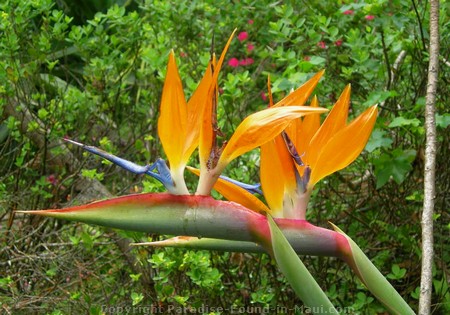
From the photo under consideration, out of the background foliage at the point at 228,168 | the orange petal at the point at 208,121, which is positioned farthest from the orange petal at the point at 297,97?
the background foliage at the point at 228,168

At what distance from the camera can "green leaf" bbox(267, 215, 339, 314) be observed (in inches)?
40.6

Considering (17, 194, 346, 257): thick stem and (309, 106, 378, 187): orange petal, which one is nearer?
(17, 194, 346, 257): thick stem

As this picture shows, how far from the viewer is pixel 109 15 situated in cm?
302

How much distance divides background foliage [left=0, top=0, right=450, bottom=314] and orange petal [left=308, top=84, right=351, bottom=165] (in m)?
1.15

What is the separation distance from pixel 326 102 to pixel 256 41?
95 centimetres

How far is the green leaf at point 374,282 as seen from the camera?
1071 millimetres

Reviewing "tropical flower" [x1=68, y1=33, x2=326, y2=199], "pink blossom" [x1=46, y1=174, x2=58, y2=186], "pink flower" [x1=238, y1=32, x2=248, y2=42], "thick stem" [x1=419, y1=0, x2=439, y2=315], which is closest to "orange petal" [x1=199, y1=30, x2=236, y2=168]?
"tropical flower" [x1=68, y1=33, x2=326, y2=199]

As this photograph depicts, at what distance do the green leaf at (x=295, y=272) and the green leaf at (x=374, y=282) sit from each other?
0.06 meters

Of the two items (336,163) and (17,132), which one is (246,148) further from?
(17,132)

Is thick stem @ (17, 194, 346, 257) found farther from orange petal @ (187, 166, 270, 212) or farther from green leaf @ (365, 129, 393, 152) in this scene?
green leaf @ (365, 129, 393, 152)

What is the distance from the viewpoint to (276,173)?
1.21m

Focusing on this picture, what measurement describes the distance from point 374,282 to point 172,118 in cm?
35

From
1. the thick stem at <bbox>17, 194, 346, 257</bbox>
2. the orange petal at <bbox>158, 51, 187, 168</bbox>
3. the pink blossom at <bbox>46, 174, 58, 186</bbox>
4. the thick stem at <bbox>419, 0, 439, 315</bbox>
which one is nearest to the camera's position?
the thick stem at <bbox>17, 194, 346, 257</bbox>

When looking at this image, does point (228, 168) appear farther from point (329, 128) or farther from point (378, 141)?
point (329, 128)
